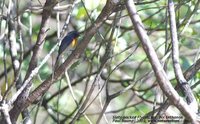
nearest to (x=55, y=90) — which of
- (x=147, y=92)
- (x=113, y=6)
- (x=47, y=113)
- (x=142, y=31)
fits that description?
(x=47, y=113)

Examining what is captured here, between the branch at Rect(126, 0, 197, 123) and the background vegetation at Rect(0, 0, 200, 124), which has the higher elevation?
the branch at Rect(126, 0, 197, 123)

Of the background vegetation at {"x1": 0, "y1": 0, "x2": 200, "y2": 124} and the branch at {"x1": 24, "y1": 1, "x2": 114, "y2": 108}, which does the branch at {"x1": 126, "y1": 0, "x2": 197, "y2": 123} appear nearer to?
the background vegetation at {"x1": 0, "y1": 0, "x2": 200, "y2": 124}

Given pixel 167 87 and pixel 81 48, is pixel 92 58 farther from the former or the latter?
pixel 167 87

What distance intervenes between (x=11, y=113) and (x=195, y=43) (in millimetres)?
701

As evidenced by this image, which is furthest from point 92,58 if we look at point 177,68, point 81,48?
point 177,68

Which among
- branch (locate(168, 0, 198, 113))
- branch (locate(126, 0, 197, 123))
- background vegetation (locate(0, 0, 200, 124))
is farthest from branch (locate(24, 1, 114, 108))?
branch (locate(126, 0, 197, 123))

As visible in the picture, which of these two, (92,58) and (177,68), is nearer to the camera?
(177,68)

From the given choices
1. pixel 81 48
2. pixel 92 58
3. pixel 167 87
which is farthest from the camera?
pixel 92 58

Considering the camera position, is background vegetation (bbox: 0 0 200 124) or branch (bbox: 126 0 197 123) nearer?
branch (bbox: 126 0 197 123)

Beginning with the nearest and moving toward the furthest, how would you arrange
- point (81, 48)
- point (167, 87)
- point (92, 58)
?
point (167, 87) < point (81, 48) < point (92, 58)

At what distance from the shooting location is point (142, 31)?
0.75 m

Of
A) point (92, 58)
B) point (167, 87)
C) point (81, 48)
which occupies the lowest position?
point (92, 58)

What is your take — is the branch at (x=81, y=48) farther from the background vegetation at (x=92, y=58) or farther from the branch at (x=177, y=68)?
the branch at (x=177, y=68)

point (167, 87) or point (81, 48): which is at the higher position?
point (167, 87)
